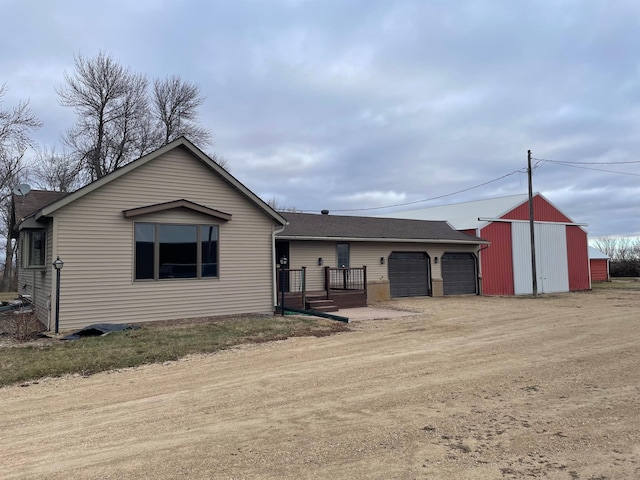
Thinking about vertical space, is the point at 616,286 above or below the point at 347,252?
below

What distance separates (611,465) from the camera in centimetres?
360

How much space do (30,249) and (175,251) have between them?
15.5 feet

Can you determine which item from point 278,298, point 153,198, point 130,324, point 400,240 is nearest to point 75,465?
point 130,324

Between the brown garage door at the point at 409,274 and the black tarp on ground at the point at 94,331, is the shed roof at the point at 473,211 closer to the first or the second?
the brown garage door at the point at 409,274

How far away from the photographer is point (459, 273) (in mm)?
23078

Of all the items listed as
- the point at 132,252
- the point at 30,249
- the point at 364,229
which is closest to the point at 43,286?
the point at 30,249

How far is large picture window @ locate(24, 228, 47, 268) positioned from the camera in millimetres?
11958

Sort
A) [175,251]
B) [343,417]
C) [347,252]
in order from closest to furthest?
[343,417]
[175,251]
[347,252]

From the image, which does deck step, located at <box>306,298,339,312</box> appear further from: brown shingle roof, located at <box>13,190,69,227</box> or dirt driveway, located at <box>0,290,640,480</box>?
brown shingle roof, located at <box>13,190,69,227</box>

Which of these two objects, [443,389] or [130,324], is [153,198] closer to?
[130,324]

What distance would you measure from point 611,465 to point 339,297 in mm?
12867

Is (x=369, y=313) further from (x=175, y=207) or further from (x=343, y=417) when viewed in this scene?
(x=343, y=417)

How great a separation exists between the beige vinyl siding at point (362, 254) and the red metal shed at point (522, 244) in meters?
1.95

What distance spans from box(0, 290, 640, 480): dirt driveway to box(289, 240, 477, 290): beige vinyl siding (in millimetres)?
9531
